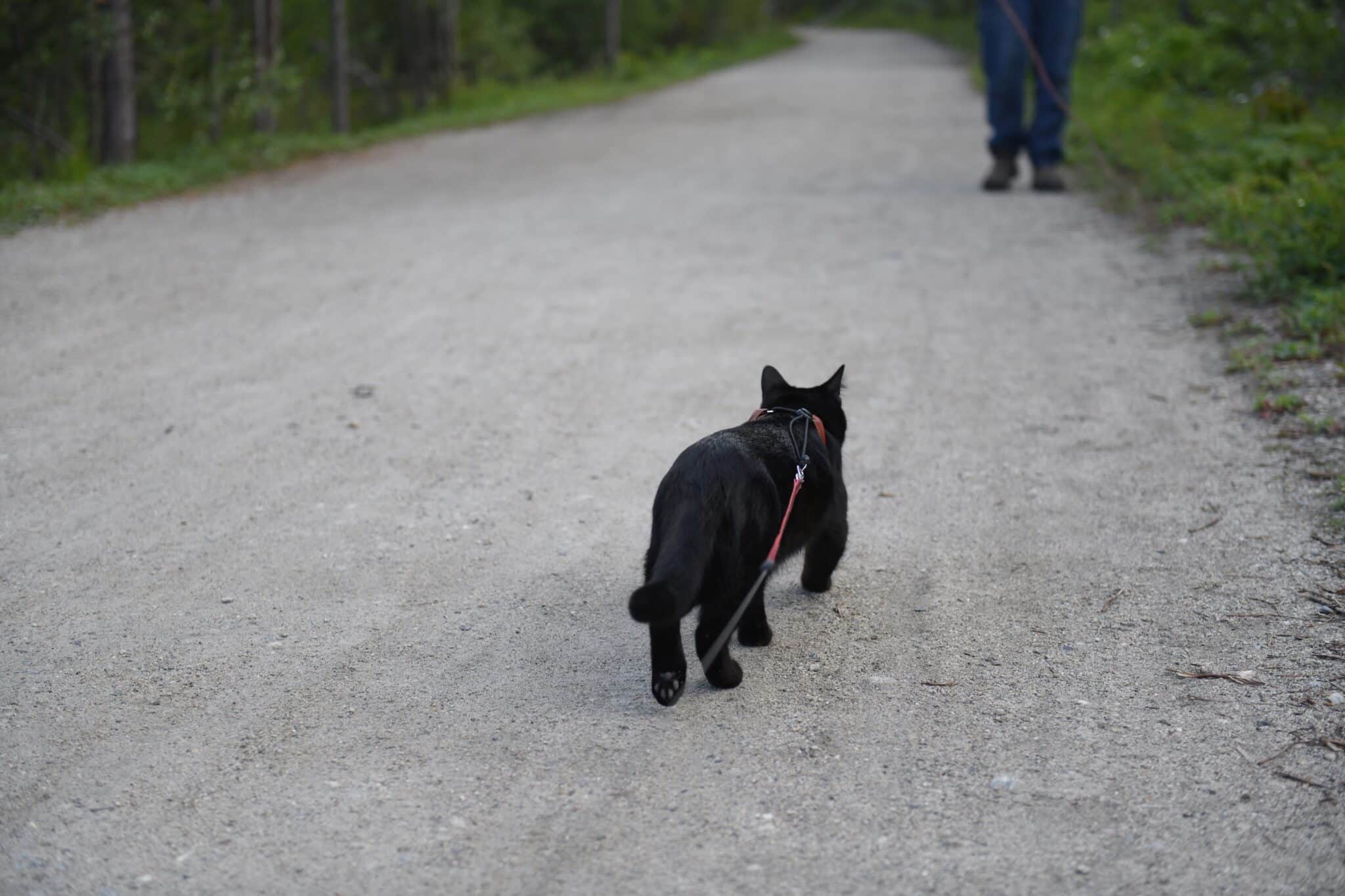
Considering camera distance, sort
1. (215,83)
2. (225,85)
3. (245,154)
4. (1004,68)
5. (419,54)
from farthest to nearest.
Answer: (419,54) → (225,85) → (215,83) → (245,154) → (1004,68)

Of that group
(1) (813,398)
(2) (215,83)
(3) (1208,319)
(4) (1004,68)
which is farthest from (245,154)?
(1) (813,398)

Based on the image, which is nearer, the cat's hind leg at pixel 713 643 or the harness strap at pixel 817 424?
the cat's hind leg at pixel 713 643

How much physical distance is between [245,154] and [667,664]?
31.9ft

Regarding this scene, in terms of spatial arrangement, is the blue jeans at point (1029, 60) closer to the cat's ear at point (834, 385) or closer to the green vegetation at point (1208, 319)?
the green vegetation at point (1208, 319)

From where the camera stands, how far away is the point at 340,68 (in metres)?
14.9

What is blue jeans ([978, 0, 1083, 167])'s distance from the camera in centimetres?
885

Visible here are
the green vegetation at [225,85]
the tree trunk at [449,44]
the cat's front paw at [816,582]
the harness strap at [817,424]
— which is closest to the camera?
the harness strap at [817,424]

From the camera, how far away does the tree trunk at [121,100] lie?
1076cm

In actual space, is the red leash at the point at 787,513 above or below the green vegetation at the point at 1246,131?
below

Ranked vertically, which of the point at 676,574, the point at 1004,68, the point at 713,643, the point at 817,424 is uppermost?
the point at 1004,68

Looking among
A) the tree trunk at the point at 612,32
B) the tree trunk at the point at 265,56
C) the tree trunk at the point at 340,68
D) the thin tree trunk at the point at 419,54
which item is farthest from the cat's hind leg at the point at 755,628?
the tree trunk at the point at 612,32

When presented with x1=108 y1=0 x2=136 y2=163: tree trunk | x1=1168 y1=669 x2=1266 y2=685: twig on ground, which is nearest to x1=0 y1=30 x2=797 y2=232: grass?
x1=108 y1=0 x2=136 y2=163: tree trunk

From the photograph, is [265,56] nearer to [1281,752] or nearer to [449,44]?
[449,44]

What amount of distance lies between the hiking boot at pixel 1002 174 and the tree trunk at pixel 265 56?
7580 mm
